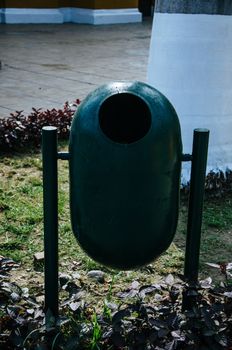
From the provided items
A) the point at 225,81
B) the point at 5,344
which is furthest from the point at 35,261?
the point at 225,81

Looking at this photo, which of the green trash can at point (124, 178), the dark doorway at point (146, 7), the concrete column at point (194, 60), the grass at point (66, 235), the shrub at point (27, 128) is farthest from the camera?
the dark doorway at point (146, 7)

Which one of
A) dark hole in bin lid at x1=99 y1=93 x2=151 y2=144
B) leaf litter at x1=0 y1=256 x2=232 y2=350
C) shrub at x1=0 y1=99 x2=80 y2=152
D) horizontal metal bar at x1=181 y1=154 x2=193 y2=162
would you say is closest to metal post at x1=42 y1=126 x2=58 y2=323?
leaf litter at x1=0 y1=256 x2=232 y2=350

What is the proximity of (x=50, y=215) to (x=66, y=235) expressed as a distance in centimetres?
137

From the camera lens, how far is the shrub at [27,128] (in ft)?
17.8

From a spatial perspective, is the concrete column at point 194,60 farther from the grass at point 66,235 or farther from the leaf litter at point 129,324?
the leaf litter at point 129,324

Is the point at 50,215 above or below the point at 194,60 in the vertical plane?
below

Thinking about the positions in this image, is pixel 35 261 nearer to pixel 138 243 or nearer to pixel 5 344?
pixel 5 344

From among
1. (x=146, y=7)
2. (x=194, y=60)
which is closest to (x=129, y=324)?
(x=194, y=60)

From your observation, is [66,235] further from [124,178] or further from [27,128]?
[27,128]

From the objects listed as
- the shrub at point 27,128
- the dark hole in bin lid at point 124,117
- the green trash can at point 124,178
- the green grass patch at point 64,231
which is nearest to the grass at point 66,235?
the green grass patch at point 64,231

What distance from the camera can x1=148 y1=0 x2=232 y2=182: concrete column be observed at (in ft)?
13.7

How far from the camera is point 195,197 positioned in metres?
2.51

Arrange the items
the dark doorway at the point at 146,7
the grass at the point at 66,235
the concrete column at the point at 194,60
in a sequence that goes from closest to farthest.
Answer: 1. the grass at the point at 66,235
2. the concrete column at the point at 194,60
3. the dark doorway at the point at 146,7

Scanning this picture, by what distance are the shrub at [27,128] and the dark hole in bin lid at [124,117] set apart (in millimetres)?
3015
